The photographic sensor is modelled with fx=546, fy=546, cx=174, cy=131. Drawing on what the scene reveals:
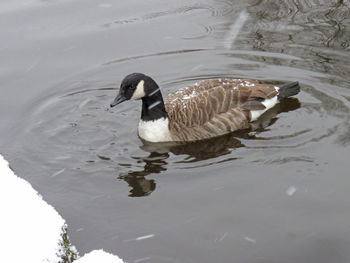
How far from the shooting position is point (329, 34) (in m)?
10.2

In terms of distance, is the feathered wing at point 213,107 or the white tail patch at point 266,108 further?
the white tail patch at point 266,108

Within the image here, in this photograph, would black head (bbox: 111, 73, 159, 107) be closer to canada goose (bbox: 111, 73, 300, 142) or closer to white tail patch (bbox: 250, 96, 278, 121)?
canada goose (bbox: 111, 73, 300, 142)

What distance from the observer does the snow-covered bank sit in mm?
4734

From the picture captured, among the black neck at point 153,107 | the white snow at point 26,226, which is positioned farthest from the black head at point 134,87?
the white snow at point 26,226

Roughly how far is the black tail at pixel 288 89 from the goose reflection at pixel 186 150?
24cm

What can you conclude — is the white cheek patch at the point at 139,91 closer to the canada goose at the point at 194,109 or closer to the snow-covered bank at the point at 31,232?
the canada goose at the point at 194,109

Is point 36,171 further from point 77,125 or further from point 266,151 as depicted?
point 266,151

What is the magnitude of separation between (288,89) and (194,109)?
1.60 metres

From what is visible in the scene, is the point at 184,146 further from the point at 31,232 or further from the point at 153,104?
the point at 31,232

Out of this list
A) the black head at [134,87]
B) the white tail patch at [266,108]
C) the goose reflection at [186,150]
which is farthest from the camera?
the white tail patch at [266,108]

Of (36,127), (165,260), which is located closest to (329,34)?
(36,127)

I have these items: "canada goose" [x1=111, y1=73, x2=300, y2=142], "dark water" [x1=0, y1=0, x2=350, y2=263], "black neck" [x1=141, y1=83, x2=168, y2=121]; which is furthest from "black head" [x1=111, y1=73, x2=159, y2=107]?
→ "dark water" [x1=0, y1=0, x2=350, y2=263]

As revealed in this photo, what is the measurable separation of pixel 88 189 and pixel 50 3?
6466mm

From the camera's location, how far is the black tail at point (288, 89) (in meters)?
8.50
